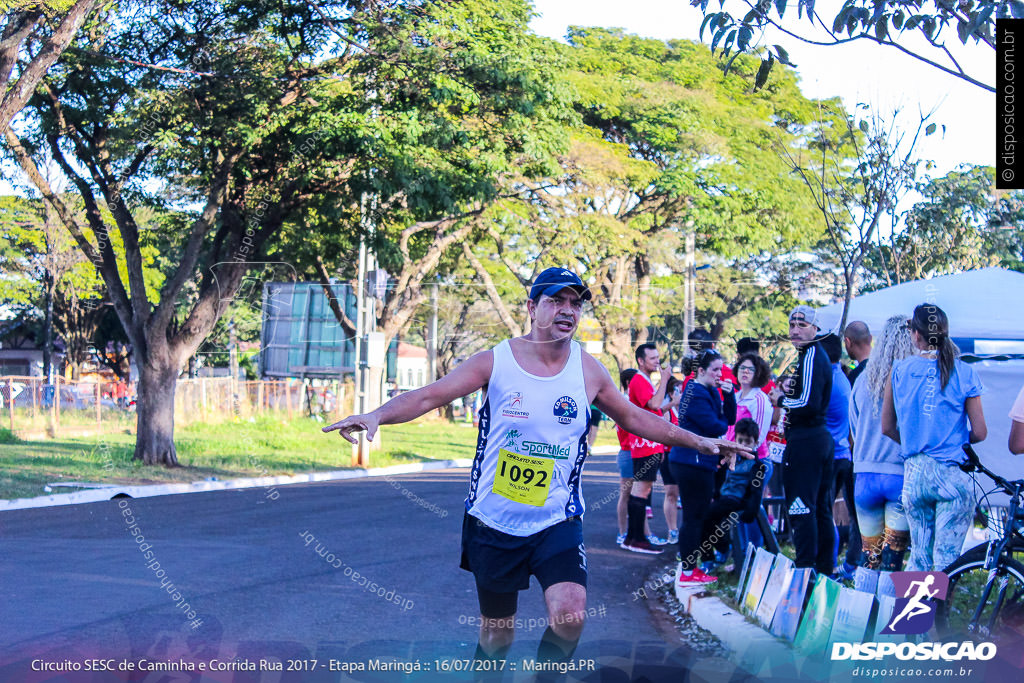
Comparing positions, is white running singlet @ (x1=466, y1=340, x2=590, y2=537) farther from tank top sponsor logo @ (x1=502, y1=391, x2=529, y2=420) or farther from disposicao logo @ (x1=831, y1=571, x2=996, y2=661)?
disposicao logo @ (x1=831, y1=571, x2=996, y2=661)

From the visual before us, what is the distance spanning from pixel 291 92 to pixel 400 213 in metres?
2.91

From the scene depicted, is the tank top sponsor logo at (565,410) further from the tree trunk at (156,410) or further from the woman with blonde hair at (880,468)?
the tree trunk at (156,410)

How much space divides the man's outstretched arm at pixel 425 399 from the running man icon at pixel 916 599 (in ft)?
7.45

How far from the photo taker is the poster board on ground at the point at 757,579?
21.3ft

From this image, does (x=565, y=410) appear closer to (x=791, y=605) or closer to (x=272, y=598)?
(x=791, y=605)

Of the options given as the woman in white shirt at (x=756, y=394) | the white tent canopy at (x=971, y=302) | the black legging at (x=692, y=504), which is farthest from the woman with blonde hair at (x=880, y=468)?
the white tent canopy at (x=971, y=302)

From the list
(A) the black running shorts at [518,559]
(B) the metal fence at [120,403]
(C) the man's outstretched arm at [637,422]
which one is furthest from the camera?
(B) the metal fence at [120,403]

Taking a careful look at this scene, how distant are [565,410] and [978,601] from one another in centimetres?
224

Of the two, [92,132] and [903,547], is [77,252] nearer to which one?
[92,132]

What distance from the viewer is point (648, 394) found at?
9836 millimetres

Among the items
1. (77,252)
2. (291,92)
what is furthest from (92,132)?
(77,252)

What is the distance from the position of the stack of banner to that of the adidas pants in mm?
423

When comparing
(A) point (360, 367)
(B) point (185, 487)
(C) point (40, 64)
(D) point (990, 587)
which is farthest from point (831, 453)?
(A) point (360, 367)

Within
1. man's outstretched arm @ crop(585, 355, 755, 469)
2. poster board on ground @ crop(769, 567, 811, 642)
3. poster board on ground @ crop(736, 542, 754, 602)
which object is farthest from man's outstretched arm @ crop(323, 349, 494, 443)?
poster board on ground @ crop(736, 542, 754, 602)
